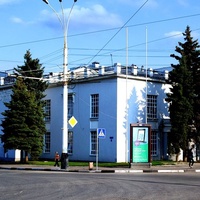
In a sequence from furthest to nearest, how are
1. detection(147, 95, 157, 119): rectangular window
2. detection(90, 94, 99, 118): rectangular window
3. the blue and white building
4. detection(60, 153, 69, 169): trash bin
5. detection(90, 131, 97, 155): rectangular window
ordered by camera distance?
detection(147, 95, 157, 119): rectangular window < detection(90, 131, 97, 155): rectangular window < detection(90, 94, 99, 118): rectangular window < the blue and white building < detection(60, 153, 69, 169): trash bin

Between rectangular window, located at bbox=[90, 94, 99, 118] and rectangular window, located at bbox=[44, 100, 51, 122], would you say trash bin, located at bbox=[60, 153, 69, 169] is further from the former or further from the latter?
rectangular window, located at bbox=[44, 100, 51, 122]

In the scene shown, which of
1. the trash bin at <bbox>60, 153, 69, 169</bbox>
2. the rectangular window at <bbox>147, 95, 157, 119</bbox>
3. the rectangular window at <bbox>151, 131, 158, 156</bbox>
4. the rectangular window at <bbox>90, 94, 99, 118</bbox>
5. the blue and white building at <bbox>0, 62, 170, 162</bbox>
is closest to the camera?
the trash bin at <bbox>60, 153, 69, 169</bbox>

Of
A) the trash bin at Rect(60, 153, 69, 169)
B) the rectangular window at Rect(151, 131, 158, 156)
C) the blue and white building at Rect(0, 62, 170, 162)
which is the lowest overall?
the trash bin at Rect(60, 153, 69, 169)

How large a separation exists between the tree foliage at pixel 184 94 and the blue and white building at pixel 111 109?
3017 mm

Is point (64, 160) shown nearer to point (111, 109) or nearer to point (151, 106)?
point (111, 109)

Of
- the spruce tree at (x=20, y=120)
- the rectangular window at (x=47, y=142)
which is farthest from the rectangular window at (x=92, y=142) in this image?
the rectangular window at (x=47, y=142)

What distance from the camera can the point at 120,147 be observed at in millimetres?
45344

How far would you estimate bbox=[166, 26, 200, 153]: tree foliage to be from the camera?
147 feet

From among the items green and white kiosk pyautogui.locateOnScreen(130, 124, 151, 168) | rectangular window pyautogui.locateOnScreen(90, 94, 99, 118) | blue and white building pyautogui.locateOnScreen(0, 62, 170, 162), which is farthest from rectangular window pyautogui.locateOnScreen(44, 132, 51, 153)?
green and white kiosk pyautogui.locateOnScreen(130, 124, 151, 168)

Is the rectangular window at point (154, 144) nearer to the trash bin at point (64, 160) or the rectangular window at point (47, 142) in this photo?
the rectangular window at point (47, 142)

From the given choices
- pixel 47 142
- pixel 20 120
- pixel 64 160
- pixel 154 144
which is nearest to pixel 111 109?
pixel 154 144

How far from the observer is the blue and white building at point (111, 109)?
45.7m

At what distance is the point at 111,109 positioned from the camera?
1806 inches

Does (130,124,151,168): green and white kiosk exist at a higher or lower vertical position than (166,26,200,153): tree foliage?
lower
